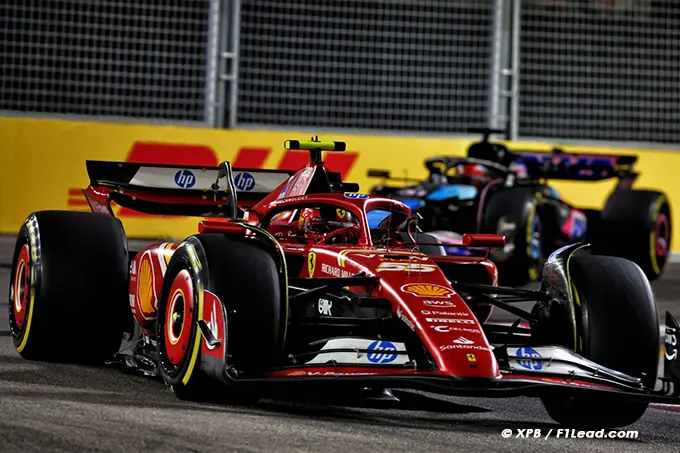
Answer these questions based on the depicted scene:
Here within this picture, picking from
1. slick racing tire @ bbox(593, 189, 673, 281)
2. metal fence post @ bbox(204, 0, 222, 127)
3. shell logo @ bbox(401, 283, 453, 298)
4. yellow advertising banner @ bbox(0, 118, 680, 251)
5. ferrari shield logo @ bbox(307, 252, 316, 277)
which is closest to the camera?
shell logo @ bbox(401, 283, 453, 298)

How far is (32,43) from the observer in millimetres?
15953

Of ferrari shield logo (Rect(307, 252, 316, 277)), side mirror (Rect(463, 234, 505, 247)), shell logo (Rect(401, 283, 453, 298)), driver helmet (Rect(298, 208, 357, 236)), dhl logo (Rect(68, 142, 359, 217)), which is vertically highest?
dhl logo (Rect(68, 142, 359, 217))

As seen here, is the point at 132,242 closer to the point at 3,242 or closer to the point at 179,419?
the point at 3,242

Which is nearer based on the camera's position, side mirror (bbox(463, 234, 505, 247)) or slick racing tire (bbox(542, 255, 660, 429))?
slick racing tire (bbox(542, 255, 660, 429))

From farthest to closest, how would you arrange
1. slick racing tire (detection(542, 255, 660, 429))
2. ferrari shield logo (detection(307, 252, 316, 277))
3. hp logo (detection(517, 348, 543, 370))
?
ferrari shield logo (detection(307, 252, 316, 277)) < slick racing tire (detection(542, 255, 660, 429)) < hp logo (detection(517, 348, 543, 370))

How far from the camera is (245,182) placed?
8.59 meters

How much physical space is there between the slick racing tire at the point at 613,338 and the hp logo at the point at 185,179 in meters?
2.92

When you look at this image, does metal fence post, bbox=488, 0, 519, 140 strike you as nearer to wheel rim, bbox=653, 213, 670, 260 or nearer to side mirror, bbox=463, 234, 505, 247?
wheel rim, bbox=653, 213, 670, 260

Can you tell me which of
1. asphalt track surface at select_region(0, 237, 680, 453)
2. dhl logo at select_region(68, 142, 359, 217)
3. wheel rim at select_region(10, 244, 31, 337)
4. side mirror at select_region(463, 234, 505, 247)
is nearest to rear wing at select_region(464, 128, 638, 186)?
dhl logo at select_region(68, 142, 359, 217)

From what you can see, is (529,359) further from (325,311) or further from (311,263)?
(311,263)

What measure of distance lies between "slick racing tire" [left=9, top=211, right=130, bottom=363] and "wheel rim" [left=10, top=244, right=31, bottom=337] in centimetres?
2

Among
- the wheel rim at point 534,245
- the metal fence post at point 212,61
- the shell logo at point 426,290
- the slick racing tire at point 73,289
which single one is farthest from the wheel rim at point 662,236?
the shell logo at point 426,290

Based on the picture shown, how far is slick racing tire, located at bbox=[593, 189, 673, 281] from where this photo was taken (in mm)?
15359

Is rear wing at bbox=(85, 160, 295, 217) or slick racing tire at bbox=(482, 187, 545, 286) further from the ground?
rear wing at bbox=(85, 160, 295, 217)
